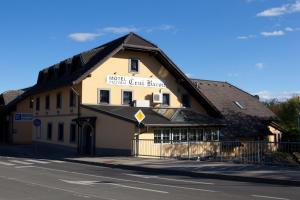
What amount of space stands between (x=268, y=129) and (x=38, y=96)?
20986 millimetres

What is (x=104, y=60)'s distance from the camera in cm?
3173

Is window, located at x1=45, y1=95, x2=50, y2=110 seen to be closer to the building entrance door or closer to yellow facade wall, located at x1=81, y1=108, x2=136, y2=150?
the building entrance door

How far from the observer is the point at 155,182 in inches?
616

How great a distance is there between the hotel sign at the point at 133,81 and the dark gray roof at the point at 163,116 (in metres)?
2.02

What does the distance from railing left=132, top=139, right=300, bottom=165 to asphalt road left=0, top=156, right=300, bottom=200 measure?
18.0ft

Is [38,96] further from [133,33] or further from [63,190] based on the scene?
[63,190]

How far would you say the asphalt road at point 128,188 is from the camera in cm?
1195

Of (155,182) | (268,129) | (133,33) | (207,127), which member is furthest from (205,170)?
(268,129)

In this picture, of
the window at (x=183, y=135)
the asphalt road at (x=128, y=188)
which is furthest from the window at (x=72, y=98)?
the asphalt road at (x=128, y=188)

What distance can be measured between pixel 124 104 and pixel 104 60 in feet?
12.8

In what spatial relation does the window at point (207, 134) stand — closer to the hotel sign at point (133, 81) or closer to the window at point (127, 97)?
the hotel sign at point (133, 81)

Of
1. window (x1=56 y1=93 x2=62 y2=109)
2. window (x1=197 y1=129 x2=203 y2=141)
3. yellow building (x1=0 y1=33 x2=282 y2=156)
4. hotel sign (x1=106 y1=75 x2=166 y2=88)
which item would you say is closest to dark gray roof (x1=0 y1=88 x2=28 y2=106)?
yellow building (x1=0 y1=33 x2=282 y2=156)

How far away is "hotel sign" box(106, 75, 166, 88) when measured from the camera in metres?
33.2

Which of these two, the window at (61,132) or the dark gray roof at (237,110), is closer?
the window at (61,132)
